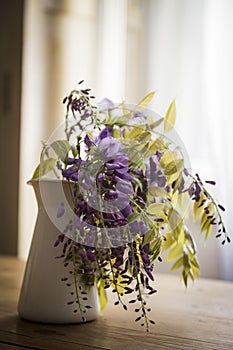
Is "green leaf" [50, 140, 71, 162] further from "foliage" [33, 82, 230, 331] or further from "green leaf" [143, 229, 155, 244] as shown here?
"green leaf" [143, 229, 155, 244]

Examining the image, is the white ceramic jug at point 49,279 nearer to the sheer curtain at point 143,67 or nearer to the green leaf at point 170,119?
the green leaf at point 170,119

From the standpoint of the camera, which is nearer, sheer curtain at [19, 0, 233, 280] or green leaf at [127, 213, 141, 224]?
green leaf at [127, 213, 141, 224]

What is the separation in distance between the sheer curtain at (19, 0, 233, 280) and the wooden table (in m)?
1.16

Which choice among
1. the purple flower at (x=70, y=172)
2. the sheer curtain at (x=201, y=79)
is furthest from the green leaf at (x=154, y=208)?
the sheer curtain at (x=201, y=79)

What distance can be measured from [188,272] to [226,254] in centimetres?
131

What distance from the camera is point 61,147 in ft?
2.68

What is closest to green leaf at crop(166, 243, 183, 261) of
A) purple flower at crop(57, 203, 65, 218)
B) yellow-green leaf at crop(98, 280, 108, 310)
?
yellow-green leaf at crop(98, 280, 108, 310)

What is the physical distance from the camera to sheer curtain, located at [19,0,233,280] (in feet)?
7.20

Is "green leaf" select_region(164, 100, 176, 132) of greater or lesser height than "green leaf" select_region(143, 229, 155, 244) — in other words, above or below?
above

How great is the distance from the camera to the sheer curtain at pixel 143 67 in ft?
7.20

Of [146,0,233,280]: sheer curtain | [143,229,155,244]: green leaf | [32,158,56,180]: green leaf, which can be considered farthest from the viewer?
[146,0,233,280]: sheer curtain

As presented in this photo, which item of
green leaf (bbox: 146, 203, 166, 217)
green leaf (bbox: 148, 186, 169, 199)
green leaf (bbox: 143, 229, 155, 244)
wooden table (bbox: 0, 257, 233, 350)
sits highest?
green leaf (bbox: 148, 186, 169, 199)

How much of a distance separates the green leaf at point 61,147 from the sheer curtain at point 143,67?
1.44 metres

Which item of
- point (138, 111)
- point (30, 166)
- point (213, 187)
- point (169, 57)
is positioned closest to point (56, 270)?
point (138, 111)
